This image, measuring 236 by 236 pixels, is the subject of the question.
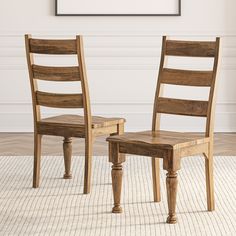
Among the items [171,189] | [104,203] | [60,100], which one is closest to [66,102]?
[60,100]

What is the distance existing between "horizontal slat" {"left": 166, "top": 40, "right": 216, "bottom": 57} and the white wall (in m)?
2.81

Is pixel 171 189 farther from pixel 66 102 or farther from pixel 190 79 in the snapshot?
pixel 66 102

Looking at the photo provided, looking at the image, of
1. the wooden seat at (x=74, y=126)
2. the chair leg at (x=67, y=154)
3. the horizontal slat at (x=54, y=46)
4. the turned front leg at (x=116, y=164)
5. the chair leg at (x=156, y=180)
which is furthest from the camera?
the chair leg at (x=67, y=154)

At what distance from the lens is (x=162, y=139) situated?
409 cm

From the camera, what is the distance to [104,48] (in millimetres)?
7180

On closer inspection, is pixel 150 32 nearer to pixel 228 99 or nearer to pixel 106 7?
pixel 106 7

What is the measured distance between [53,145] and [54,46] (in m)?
2.01

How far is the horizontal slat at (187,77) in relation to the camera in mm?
4207

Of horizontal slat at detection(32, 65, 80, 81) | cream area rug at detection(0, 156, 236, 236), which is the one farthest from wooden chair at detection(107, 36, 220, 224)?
horizontal slat at detection(32, 65, 80, 81)

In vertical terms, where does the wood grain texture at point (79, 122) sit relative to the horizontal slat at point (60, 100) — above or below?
below

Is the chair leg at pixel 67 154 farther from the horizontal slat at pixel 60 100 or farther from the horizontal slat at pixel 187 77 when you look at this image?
the horizontal slat at pixel 187 77

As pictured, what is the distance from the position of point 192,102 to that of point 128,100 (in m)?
3.01

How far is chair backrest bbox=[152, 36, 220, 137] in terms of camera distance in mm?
4164

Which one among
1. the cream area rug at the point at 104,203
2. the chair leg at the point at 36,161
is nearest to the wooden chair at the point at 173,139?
the cream area rug at the point at 104,203
